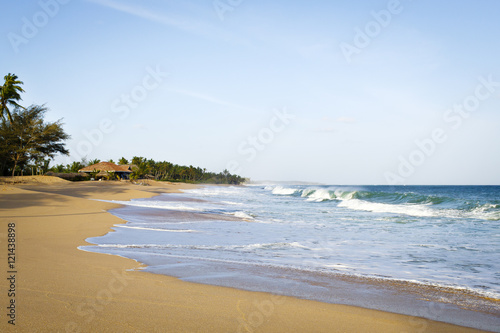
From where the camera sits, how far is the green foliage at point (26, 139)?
3678cm

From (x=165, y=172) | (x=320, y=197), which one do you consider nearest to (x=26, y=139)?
(x=320, y=197)

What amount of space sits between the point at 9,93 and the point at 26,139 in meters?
9.51

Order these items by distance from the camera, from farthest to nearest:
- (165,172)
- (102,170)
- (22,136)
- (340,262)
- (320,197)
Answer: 1. (165,172)
2. (102,170)
3. (320,197)
4. (22,136)
5. (340,262)

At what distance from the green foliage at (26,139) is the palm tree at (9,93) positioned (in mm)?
1675

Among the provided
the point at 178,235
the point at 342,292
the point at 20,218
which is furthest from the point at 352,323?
the point at 20,218

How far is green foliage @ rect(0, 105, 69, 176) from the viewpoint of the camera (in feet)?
Result: 121

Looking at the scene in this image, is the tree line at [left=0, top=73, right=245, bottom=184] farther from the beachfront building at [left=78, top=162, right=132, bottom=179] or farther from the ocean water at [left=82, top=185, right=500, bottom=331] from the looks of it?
the ocean water at [left=82, top=185, right=500, bottom=331]

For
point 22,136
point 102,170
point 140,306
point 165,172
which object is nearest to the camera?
point 140,306

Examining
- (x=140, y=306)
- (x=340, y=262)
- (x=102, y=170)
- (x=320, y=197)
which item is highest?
(x=102, y=170)

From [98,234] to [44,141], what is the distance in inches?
1459

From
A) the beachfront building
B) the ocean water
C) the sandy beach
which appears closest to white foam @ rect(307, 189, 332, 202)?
the ocean water

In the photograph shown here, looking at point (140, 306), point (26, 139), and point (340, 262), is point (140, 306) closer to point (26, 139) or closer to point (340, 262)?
point (340, 262)

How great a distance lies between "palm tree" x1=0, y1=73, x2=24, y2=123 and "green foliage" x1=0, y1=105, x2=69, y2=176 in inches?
65.9

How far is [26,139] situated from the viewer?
38.8m
